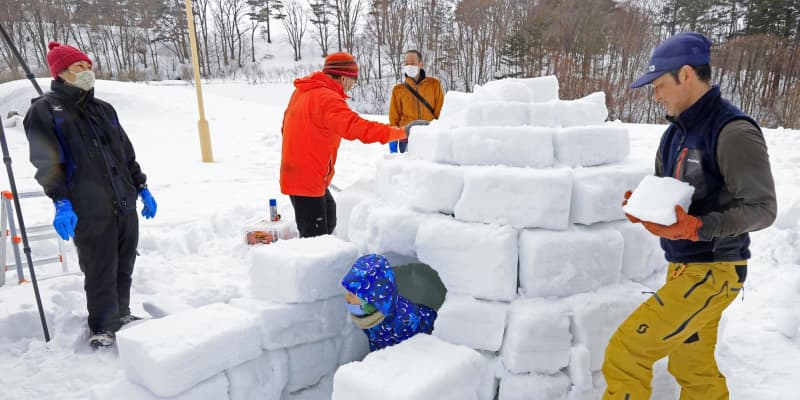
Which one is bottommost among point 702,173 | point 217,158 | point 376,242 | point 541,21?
point 217,158

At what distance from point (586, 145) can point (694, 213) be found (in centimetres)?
75

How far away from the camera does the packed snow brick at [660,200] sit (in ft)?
4.77

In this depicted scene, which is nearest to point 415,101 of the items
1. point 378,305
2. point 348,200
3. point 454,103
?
point 454,103

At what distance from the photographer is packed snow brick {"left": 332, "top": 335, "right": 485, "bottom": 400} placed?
1662mm

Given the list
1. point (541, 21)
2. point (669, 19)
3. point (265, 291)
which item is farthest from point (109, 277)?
point (669, 19)

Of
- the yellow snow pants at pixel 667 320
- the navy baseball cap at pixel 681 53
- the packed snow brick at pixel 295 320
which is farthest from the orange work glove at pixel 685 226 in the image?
the packed snow brick at pixel 295 320

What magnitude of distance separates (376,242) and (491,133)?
0.82m

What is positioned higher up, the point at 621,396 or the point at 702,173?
the point at 702,173

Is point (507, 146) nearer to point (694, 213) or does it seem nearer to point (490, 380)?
point (694, 213)

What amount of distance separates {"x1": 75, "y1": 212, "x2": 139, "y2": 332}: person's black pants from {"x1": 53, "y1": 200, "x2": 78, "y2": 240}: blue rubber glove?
107mm

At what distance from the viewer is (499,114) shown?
95.0 inches

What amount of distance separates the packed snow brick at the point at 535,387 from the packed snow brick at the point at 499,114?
4.06 ft

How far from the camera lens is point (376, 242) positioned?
247 centimetres

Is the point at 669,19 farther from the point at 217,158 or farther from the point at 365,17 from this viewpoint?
the point at 217,158
